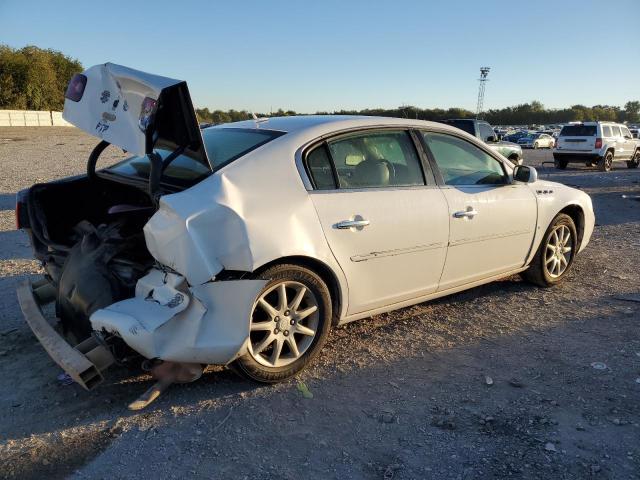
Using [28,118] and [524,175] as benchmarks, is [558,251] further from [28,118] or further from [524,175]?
[28,118]

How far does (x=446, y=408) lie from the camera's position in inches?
122

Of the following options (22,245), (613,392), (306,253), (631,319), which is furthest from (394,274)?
(22,245)

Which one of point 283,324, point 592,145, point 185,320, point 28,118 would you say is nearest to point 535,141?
point 592,145

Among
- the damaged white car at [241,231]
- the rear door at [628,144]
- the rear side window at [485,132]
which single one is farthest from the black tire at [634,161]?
the damaged white car at [241,231]

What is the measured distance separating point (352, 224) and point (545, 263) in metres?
2.60

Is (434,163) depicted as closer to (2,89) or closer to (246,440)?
(246,440)

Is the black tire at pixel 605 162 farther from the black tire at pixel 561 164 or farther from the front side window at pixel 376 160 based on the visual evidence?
the front side window at pixel 376 160

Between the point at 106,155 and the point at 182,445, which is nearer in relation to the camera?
the point at 182,445

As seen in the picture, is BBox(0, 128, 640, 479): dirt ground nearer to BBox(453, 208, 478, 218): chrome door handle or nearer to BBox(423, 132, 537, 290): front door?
BBox(423, 132, 537, 290): front door

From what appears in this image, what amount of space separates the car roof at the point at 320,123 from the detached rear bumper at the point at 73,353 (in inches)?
72.5

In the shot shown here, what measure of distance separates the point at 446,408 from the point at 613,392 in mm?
1095

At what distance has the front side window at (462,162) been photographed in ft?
13.8

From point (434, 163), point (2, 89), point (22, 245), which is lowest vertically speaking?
point (22, 245)

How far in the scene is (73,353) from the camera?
293cm
